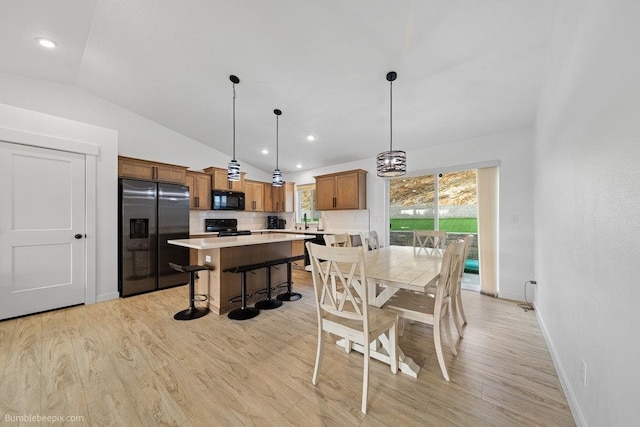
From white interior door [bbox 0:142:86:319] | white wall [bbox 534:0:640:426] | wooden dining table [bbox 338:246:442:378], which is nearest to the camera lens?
white wall [bbox 534:0:640:426]

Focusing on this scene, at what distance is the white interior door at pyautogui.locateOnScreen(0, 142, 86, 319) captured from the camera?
9.12 ft

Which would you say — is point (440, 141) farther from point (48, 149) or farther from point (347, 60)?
point (48, 149)

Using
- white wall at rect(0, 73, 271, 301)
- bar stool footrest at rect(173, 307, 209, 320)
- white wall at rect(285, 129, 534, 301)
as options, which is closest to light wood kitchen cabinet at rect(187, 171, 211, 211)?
white wall at rect(0, 73, 271, 301)

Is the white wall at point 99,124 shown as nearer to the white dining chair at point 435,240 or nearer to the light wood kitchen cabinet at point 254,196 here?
the light wood kitchen cabinet at point 254,196

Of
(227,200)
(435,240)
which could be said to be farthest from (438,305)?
(227,200)

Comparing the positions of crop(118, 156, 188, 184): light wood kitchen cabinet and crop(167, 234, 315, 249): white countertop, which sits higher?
crop(118, 156, 188, 184): light wood kitchen cabinet

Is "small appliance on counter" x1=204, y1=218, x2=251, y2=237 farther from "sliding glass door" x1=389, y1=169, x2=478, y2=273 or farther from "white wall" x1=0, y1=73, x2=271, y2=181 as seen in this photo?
"sliding glass door" x1=389, y1=169, x2=478, y2=273

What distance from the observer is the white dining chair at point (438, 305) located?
5.79 feet

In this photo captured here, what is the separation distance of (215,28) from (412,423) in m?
3.72

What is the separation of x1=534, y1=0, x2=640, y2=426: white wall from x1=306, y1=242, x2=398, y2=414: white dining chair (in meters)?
1.03

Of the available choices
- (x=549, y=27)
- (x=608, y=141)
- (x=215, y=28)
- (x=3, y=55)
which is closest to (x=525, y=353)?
(x=608, y=141)

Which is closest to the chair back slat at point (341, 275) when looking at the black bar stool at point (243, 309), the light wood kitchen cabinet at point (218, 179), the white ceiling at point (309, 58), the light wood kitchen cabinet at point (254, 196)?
the black bar stool at point (243, 309)

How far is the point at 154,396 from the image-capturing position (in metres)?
1.59

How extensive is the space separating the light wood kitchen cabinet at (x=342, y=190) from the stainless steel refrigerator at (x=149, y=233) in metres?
2.77
